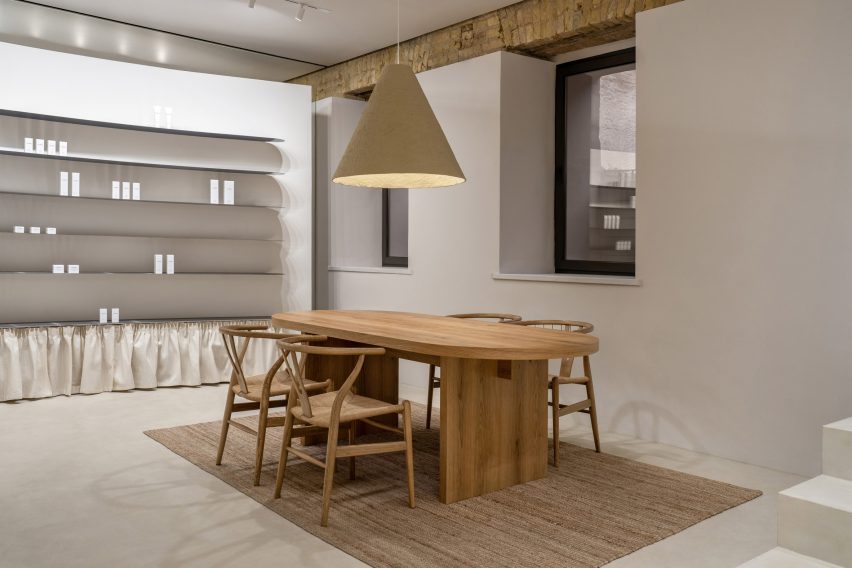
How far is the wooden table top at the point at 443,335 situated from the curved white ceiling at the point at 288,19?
8.32 ft

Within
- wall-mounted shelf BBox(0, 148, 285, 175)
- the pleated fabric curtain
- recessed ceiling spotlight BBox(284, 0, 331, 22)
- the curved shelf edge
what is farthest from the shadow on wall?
wall-mounted shelf BBox(0, 148, 285, 175)

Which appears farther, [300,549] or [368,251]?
[368,251]

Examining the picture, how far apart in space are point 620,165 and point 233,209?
3.40m

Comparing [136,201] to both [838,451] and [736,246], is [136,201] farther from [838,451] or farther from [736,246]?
[838,451]

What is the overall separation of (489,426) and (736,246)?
1.77 meters

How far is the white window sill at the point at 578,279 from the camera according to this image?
15.2 ft

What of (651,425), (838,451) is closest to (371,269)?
(651,425)

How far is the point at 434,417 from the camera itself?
5.15 m

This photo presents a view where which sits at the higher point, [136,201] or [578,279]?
[136,201]

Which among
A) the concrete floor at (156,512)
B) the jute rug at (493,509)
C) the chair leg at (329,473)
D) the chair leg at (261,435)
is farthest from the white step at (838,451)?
the chair leg at (261,435)

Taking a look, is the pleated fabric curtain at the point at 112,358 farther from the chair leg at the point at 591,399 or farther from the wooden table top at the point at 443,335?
the chair leg at the point at 591,399

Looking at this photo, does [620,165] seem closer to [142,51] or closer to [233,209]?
[233,209]

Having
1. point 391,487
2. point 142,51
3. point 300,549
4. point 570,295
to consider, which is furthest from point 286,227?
point 300,549

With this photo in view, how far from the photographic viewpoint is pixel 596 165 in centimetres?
564
